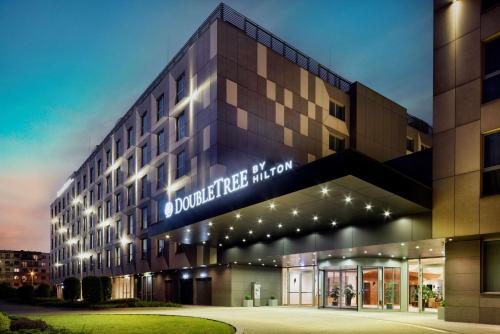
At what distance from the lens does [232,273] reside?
3847 centimetres

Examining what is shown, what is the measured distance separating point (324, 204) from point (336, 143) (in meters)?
24.3

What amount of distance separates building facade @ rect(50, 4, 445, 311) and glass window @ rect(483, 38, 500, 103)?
4.25 m

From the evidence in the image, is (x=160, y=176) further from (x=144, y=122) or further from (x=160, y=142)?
(x=144, y=122)

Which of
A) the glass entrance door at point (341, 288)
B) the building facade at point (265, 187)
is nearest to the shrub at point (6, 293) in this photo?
the building facade at point (265, 187)

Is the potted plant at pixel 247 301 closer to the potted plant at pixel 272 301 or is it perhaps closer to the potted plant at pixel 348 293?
the potted plant at pixel 272 301

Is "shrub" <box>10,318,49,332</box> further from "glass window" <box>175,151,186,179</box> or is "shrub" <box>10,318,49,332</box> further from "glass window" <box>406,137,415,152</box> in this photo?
"glass window" <box>406,137,415,152</box>

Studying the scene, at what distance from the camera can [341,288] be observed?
32.2 metres

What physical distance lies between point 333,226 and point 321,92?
2063 centimetres

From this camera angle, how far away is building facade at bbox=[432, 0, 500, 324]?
2127cm

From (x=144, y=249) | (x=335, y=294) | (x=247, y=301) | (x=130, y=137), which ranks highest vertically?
(x=130, y=137)

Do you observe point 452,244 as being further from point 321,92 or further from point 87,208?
point 87,208

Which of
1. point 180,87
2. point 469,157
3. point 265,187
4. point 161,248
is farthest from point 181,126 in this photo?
point 469,157

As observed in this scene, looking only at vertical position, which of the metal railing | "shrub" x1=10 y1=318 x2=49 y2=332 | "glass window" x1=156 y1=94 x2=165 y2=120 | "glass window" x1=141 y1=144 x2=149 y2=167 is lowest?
"shrub" x1=10 y1=318 x2=49 y2=332

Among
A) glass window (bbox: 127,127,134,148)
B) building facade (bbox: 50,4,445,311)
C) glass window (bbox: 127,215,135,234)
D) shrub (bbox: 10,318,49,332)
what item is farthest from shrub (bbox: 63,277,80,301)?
shrub (bbox: 10,318,49,332)
